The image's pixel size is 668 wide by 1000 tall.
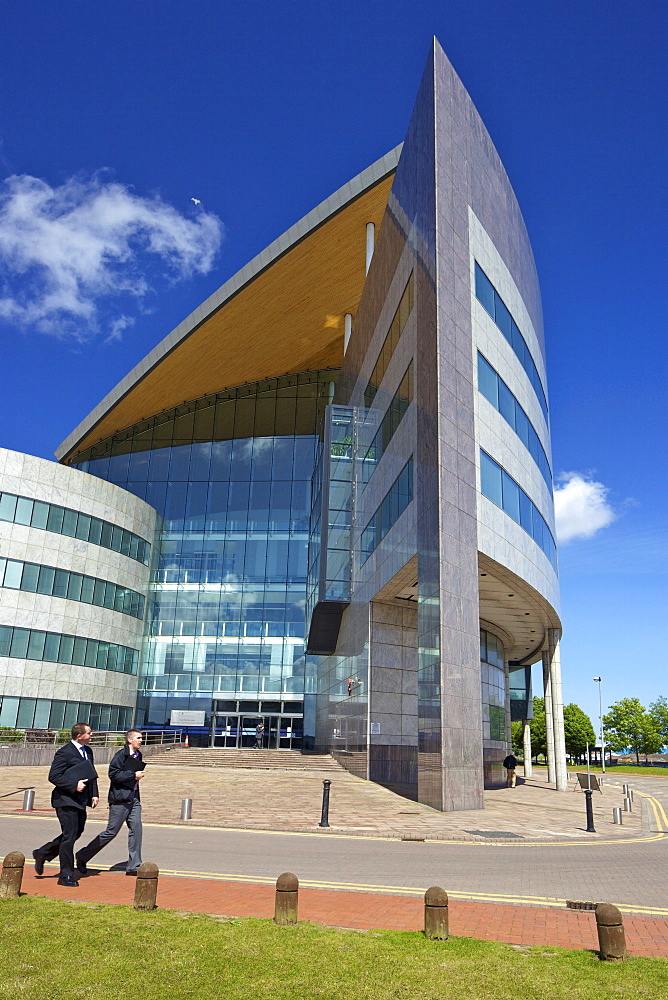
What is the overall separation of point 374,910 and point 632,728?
10921 centimetres

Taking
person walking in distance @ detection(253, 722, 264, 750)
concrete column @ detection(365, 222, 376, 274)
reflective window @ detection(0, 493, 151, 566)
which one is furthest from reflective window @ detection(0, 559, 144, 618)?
concrete column @ detection(365, 222, 376, 274)

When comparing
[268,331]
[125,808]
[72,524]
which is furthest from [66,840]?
[268,331]

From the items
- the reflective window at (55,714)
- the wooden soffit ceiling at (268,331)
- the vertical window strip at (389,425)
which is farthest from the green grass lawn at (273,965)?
the wooden soffit ceiling at (268,331)

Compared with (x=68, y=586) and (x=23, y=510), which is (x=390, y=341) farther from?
(x=68, y=586)

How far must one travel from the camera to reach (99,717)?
4703 cm

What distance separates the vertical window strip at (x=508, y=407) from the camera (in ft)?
88.1

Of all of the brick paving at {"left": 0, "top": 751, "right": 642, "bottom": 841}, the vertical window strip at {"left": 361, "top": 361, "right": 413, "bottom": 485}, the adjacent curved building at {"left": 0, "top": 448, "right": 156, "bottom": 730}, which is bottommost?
the brick paving at {"left": 0, "top": 751, "right": 642, "bottom": 841}

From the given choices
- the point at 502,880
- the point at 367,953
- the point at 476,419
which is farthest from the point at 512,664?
the point at 367,953

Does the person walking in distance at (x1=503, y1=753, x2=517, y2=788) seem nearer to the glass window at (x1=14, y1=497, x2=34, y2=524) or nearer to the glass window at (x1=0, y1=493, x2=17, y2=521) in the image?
the glass window at (x1=14, y1=497, x2=34, y2=524)

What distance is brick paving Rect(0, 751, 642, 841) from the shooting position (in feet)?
56.3

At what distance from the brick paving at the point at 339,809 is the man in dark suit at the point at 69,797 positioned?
784 cm

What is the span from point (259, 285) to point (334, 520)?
15449 millimetres

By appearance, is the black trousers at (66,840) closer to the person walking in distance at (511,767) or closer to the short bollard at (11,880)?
the short bollard at (11,880)

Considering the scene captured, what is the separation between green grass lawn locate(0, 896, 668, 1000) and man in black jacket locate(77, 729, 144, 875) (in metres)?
2.31
